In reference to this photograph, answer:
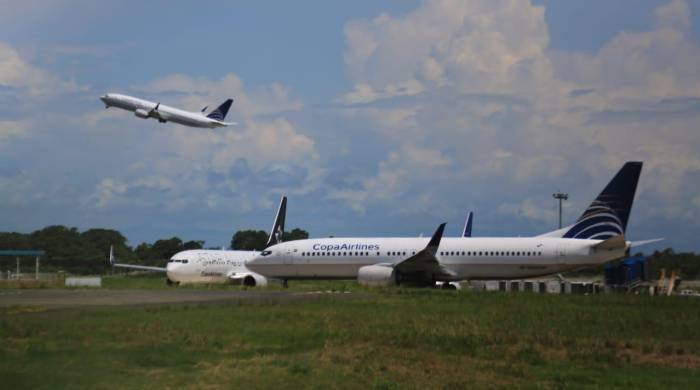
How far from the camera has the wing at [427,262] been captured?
42656 mm

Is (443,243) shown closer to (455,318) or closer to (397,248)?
(397,248)

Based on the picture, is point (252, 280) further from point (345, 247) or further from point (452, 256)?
point (452, 256)

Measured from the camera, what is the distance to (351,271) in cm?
4794

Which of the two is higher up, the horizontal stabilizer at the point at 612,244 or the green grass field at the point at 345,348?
the horizontal stabilizer at the point at 612,244

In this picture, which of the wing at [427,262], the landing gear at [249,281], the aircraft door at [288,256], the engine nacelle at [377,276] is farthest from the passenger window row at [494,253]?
the landing gear at [249,281]

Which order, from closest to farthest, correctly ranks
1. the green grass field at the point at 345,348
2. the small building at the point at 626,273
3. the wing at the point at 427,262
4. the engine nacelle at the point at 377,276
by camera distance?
the green grass field at the point at 345,348
the wing at the point at 427,262
the engine nacelle at the point at 377,276
the small building at the point at 626,273

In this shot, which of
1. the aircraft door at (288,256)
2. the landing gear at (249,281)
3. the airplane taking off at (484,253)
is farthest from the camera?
the landing gear at (249,281)

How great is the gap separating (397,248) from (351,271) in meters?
2.93

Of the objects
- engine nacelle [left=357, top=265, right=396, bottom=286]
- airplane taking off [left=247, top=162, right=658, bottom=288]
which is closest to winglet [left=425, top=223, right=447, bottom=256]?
airplane taking off [left=247, top=162, right=658, bottom=288]

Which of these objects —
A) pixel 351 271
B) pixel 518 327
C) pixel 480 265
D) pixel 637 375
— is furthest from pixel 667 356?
pixel 351 271

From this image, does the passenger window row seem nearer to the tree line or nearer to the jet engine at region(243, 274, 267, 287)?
the jet engine at region(243, 274, 267, 287)

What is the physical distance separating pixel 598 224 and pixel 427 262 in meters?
8.94

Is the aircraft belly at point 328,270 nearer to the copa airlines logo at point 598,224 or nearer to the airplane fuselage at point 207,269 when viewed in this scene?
the airplane fuselage at point 207,269

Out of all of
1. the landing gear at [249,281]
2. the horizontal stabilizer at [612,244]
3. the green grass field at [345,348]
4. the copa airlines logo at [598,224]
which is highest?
the copa airlines logo at [598,224]
